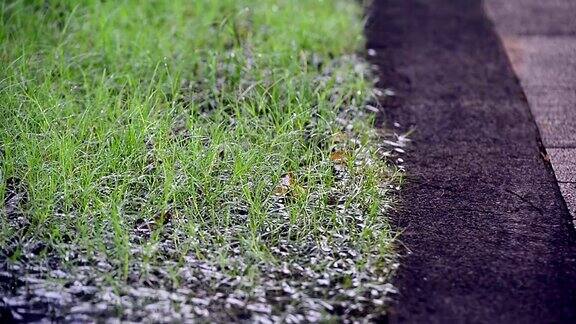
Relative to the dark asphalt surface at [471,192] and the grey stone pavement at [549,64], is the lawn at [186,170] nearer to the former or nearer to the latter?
the dark asphalt surface at [471,192]

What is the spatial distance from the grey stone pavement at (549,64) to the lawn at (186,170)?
753 mm

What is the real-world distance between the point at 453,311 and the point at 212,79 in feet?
6.21

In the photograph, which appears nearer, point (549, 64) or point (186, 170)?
point (186, 170)

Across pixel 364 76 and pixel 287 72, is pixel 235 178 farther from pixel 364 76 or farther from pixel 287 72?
pixel 364 76

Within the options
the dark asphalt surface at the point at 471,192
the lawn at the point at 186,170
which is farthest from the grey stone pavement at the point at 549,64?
the lawn at the point at 186,170

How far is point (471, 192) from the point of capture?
3529 millimetres

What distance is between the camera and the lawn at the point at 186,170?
115 inches

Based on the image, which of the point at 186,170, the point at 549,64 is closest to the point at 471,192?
the point at 186,170

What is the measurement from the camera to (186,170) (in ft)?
11.3

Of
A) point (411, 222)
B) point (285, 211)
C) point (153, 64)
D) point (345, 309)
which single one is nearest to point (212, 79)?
A: point (153, 64)

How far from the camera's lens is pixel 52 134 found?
11.8 ft

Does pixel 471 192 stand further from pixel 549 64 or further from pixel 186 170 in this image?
pixel 549 64

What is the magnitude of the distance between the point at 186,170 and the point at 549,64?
92.1 inches

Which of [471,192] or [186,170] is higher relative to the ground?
[186,170]
